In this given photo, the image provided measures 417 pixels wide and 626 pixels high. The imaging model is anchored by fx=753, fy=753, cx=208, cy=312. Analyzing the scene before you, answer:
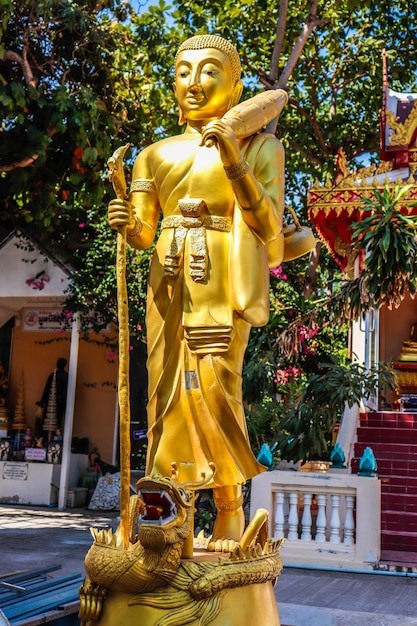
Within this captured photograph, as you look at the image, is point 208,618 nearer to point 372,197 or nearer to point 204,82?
point 204,82

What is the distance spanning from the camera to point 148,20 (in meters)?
12.0

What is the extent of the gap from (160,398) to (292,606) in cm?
172

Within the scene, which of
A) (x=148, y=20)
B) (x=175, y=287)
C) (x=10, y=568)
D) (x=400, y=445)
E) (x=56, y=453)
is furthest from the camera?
(x=148, y=20)

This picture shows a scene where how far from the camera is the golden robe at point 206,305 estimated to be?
9.86 ft

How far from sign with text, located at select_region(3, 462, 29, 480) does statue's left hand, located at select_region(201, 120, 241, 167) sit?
9154 millimetres

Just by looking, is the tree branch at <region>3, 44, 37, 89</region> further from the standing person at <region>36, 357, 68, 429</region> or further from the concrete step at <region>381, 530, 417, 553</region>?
the concrete step at <region>381, 530, 417, 553</region>

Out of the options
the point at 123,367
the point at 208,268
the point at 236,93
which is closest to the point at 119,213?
the point at 208,268

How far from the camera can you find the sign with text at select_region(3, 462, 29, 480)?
11.1 metres

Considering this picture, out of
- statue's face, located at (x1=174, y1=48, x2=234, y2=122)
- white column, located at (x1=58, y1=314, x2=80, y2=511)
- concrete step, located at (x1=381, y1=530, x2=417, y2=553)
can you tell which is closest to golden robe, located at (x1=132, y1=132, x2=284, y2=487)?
statue's face, located at (x1=174, y1=48, x2=234, y2=122)

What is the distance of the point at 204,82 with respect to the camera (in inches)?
126

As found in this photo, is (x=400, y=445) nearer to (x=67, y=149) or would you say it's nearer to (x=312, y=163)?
(x=67, y=149)

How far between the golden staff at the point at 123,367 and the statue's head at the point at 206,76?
540 millimetres

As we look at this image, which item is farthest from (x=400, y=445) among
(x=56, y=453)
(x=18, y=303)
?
(x=18, y=303)

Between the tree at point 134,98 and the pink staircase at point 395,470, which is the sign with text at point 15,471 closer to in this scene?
the tree at point 134,98
